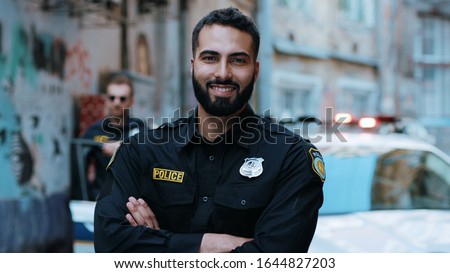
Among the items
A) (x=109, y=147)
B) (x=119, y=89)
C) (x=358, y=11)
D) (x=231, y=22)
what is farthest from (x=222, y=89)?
(x=358, y=11)

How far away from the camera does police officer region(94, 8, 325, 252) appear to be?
95.6 inches

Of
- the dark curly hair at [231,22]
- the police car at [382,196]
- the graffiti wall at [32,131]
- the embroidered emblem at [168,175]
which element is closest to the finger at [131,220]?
the embroidered emblem at [168,175]

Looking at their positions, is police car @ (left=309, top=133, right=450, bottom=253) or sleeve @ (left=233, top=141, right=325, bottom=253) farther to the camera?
police car @ (left=309, top=133, right=450, bottom=253)

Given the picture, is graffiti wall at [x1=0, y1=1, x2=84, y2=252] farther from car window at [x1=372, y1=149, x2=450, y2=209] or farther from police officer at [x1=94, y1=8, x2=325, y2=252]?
police officer at [x1=94, y1=8, x2=325, y2=252]

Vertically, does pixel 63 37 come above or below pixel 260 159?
above

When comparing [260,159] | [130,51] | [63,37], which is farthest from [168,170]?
[130,51]

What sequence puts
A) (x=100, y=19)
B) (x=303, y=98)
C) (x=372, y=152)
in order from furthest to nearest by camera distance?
1. (x=303, y=98)
2. (x=100, y=19)
3. (x=372, y=152)

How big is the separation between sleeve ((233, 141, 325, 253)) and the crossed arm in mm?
33

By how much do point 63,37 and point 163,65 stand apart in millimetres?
3308

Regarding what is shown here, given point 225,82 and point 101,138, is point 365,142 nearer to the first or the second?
point 101,138

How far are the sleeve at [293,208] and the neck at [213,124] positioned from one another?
0.23 metres

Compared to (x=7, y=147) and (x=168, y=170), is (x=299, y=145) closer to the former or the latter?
(x=168, y=170)

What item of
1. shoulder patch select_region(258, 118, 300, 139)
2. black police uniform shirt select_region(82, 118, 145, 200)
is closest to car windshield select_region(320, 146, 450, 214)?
black police uniform shirt select_region(82, 118, 145, 200)

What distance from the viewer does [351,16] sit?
16.8 m
